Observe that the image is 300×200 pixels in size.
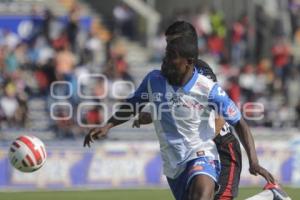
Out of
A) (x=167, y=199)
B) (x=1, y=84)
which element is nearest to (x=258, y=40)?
(x=1, y=84)

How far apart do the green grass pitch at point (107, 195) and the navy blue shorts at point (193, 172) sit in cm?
714

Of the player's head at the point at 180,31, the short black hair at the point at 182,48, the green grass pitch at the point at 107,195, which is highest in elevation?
the player's head at the point at 180,31

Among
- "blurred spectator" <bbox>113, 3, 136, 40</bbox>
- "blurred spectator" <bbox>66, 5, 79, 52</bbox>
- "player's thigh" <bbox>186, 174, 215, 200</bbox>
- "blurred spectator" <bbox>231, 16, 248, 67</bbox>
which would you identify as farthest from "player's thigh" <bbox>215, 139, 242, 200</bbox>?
"blurred spectator" <bbox>113, 3, 136, 40</bbox>

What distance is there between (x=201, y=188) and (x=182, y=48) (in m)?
1.19

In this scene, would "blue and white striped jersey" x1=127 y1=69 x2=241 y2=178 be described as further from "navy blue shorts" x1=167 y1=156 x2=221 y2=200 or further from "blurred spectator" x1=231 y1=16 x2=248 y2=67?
"blurred spectator" x1=231 y1=16 x2=248 y2=67

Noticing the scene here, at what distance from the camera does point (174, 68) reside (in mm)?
8031

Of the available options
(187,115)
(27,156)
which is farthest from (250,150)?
(27,156)

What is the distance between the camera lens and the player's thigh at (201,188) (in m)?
7.94

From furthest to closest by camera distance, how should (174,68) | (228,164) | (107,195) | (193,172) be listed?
(107,195), (228,164), (193,172), (174,68)

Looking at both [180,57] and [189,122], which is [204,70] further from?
[180,57]

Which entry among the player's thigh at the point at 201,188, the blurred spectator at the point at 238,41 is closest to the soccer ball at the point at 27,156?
the player's thigh at the point at 201,188

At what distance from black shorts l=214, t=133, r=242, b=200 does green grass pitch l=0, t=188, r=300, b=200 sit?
21.7ft

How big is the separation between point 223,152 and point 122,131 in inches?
438

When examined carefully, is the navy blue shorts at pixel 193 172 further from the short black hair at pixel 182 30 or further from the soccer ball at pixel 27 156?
the soccer ball at pixel 27 156
